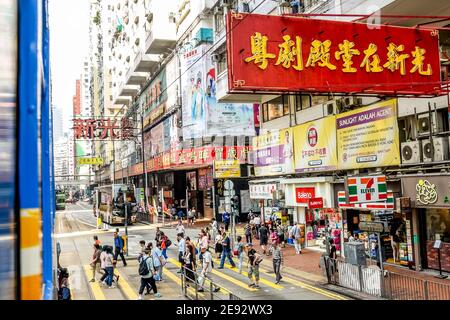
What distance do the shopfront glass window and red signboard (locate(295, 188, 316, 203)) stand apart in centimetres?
607

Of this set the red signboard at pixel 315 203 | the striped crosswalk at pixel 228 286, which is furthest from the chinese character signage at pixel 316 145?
the striped crosswalk at pixel 228 286

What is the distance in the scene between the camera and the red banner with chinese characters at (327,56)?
11.6 m

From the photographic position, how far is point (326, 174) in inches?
800

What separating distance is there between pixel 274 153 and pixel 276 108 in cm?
260

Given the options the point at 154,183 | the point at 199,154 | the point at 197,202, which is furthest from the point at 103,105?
the point at 199,154

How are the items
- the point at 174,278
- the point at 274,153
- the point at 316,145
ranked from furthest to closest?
the point at 274,153
the point at 316,145
the point at 174,278

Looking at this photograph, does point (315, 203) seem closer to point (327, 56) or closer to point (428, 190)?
point (428, 190)

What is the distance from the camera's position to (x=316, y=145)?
20.2m

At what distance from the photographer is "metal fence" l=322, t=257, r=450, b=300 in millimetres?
11188

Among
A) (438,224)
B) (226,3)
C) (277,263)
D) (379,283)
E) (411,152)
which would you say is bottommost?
(379,283)

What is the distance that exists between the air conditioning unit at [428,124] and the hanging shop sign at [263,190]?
10.1 metres

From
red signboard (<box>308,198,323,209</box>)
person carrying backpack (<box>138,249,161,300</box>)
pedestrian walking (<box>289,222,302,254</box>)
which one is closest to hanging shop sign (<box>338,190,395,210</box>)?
red signboard (<box>308,198,323,209</box>)

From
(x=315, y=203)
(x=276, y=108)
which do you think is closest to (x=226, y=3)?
(x=276, y=108)

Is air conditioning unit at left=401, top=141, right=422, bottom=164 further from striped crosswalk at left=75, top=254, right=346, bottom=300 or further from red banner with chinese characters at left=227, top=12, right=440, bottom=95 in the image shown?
striped crosswalk at left=75, top=254, right=346, bottom=300
